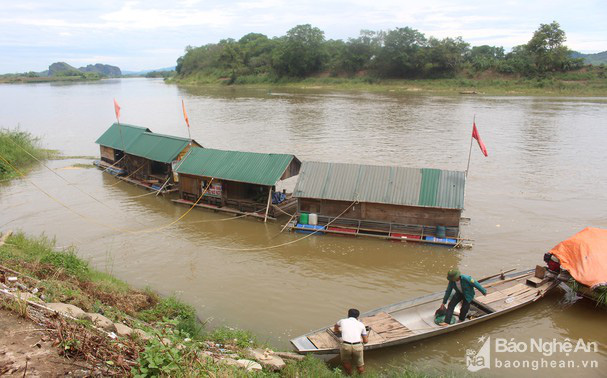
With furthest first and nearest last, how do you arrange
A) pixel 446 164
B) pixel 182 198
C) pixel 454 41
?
1. pixel 454 41
2. pixel 446 164
3. pixel 182 198

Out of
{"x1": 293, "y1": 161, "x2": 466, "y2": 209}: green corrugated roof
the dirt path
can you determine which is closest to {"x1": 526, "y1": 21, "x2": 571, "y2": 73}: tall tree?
{"x1": 293, "y1": 161, "x2": 466, "y2": 209}: green corrugated roof

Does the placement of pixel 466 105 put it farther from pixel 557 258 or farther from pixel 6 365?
pixel 6 365

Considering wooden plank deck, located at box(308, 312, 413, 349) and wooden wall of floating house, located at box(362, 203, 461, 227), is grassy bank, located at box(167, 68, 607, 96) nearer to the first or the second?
wooden wall of floating house, located at box(362, 203, 461, 227)

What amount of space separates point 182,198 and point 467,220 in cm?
1404

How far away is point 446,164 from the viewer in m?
29.7

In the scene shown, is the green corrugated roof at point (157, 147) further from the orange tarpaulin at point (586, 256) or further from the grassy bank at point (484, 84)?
the grassy bank at point (484, 84)

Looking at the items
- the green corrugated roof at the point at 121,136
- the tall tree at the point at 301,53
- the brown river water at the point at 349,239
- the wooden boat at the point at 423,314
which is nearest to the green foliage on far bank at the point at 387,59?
the tall tree at the point at 301,53

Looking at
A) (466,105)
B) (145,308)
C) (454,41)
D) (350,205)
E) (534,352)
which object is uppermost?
(454,41)

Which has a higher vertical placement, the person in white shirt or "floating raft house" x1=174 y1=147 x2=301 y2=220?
"floating raft house" x1=174 y1=147 x2=301 y2=220

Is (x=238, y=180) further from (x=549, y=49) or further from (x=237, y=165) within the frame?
(x=549, y=49)

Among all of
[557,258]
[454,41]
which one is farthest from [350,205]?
[454,41]

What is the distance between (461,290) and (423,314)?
147 cm

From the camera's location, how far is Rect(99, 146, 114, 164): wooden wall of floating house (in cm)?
3005

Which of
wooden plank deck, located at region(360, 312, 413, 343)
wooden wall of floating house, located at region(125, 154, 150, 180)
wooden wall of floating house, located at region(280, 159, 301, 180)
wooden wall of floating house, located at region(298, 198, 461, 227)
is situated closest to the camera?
wooden plank deck, located at region(360, 312, 413, 343)
